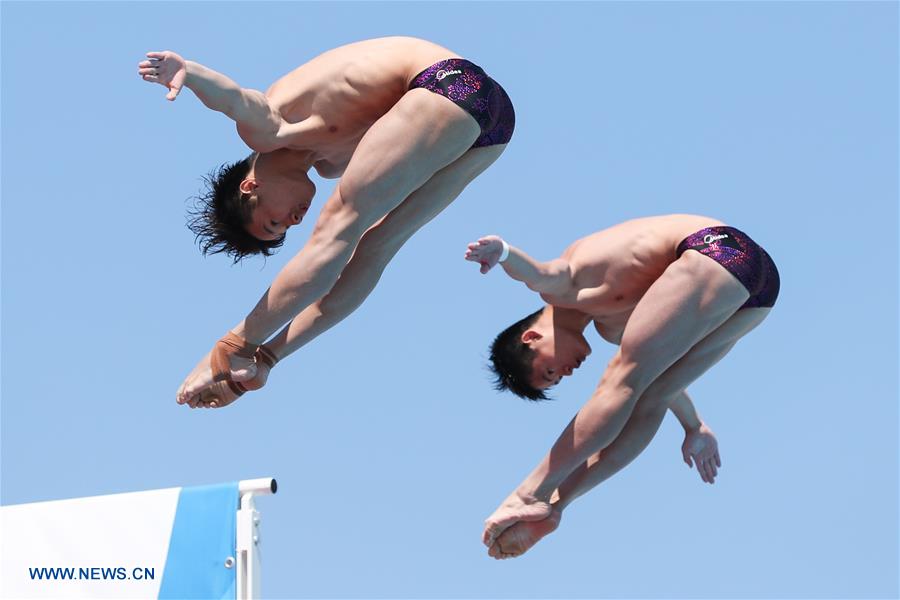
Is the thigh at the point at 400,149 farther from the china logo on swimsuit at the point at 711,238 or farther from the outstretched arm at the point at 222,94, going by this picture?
the china logo on swimsuit at the point at 711,238

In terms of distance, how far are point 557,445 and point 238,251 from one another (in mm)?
1919

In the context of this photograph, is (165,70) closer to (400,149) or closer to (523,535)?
(400,149)

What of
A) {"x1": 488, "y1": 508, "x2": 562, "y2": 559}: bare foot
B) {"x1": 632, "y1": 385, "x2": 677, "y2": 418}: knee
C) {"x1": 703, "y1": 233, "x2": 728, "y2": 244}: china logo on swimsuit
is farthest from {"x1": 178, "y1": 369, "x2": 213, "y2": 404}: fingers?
{"x1": 703, "y1": 233, "x2": 728, "y2": 244}: china logo on swimsuit

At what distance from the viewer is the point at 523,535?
10430 millimetres

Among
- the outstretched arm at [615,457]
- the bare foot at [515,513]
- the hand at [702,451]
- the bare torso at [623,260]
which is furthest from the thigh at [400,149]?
the hand at [702,451]

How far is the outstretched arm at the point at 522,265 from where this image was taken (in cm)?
985

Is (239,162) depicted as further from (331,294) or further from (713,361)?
(713,361)

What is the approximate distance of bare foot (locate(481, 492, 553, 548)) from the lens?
1030 centimetres

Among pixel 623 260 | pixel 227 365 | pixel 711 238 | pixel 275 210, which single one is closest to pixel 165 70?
pixel 275 210

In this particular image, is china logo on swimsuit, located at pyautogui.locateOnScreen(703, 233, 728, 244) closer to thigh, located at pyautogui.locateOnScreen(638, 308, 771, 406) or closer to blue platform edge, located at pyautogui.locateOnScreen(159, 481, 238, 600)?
thigh, located at pyautogui.locateOnScreen(638, 308, 771, 406)

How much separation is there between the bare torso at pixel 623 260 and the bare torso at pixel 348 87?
1285mm

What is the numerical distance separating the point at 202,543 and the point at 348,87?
2.31 meters

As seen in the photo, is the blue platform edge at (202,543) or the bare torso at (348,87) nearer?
the blue platform edge at (202,543)

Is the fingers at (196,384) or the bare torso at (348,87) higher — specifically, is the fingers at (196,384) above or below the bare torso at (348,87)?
below
